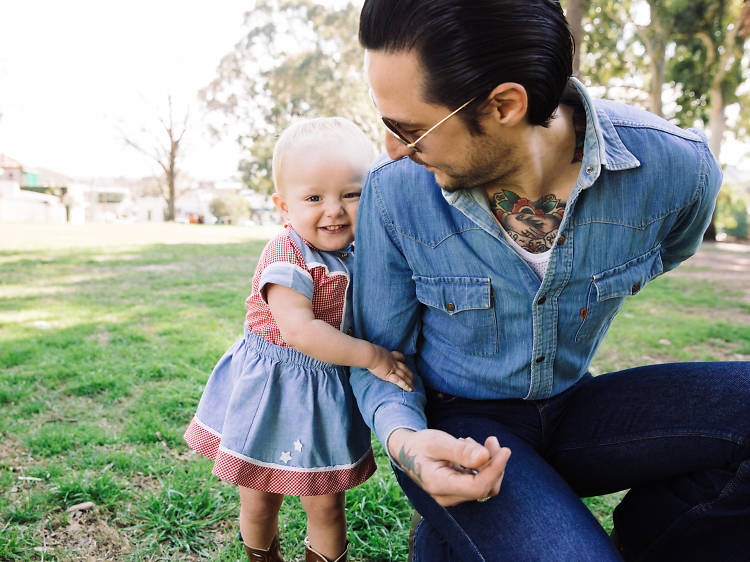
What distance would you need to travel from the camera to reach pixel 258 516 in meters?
1.66

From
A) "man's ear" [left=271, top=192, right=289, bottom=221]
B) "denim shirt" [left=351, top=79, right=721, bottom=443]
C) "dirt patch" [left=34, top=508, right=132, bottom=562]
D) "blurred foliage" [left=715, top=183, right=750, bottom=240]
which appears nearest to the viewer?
"denim shirt" [left=351, top=79, right=721, bottom=443]

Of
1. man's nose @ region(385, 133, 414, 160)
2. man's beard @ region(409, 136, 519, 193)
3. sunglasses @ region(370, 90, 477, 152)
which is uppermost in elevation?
sunglasses @ region(370, 90, 477, 152)

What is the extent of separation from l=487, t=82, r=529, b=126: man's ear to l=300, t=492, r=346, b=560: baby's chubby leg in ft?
3.54

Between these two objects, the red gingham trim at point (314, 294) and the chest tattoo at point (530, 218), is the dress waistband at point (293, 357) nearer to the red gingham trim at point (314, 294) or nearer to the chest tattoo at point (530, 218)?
the red gingham trim at point (314, 294)

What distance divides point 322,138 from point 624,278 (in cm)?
84

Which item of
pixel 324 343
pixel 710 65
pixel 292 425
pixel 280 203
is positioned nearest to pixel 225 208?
pixel 710 65

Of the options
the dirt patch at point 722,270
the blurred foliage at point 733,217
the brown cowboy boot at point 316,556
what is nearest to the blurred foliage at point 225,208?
the blurred foliage at point 733,217

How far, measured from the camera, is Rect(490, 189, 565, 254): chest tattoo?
139 cm

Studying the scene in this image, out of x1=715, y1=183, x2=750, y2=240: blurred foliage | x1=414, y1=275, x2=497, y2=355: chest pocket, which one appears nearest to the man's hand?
x1=414, y1=275, x2=497, y2=355: chest pocket

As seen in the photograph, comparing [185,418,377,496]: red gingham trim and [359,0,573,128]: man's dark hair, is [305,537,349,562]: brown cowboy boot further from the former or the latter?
[359,0,573,128]: man's dark hair

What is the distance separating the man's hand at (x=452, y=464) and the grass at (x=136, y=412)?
2.83 feet

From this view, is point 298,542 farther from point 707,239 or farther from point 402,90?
point 707,239

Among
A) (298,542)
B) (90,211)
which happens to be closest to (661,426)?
(298,542)

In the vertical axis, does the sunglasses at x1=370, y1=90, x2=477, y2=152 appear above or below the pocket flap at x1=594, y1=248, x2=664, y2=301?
above
